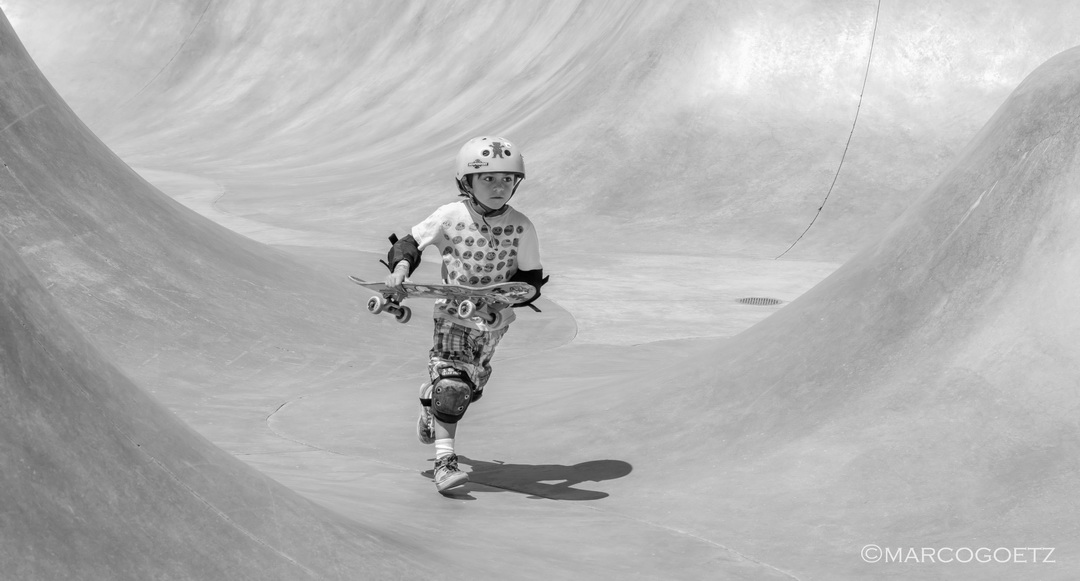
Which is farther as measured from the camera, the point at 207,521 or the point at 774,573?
the point at 774,573

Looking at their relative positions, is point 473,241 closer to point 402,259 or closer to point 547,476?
point 402,259

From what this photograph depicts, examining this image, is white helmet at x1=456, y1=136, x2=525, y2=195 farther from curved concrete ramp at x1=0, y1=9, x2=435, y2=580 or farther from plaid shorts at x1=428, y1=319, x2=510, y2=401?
curved concrete ramp at x1=0, y1=9, x2=435, y2=580

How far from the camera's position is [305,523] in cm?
399

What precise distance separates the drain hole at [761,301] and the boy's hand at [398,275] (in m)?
7.32

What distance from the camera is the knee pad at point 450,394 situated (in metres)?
5.83

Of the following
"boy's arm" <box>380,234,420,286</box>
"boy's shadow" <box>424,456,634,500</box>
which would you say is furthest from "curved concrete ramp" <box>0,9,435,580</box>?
"boy's arm" <box>380,234,420,286</box>

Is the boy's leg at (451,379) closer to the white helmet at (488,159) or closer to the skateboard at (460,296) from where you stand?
the skateboard at (460,296)

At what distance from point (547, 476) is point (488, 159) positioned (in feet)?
5.27

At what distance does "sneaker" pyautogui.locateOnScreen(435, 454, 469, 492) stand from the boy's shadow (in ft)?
0.64

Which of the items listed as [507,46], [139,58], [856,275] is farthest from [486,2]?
[856,275]

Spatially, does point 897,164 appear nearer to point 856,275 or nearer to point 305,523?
point 856,275

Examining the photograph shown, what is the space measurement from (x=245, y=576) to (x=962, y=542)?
2754mm

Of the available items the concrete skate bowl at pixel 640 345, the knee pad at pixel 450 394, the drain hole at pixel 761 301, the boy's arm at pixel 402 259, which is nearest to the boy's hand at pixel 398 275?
the boy's arm at pixel 402 259

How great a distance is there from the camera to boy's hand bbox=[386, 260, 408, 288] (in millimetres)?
5754
